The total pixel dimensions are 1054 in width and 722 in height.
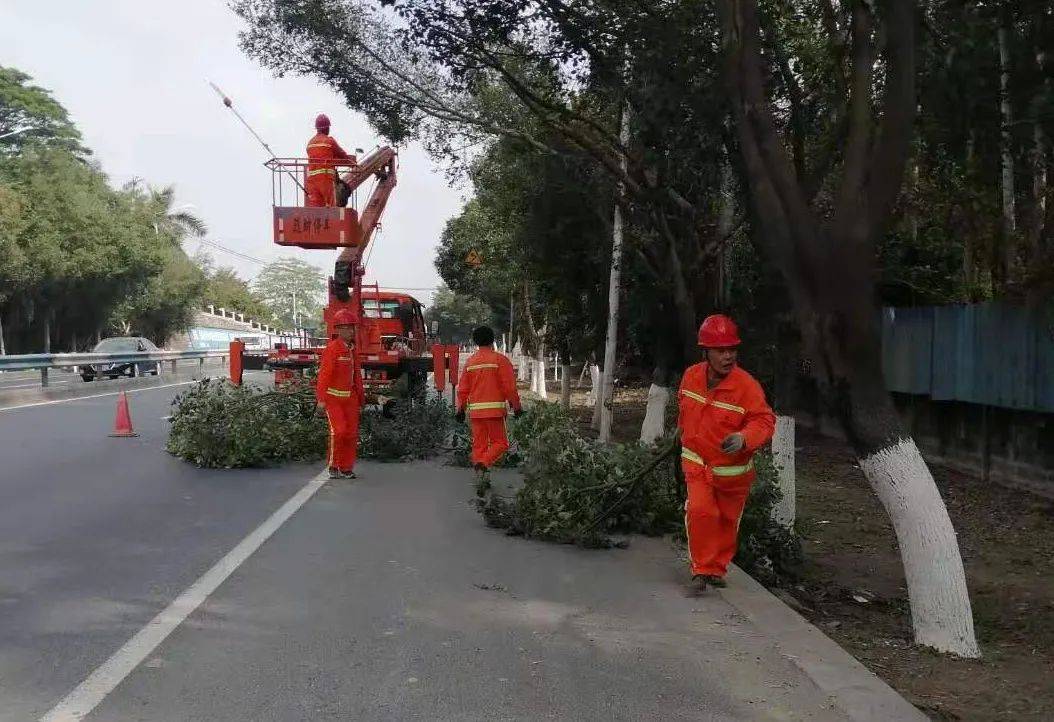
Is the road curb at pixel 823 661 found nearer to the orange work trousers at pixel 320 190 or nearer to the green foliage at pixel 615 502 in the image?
the green foliage at pixel 615 502

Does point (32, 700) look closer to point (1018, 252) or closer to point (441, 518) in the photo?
point (441, 518)

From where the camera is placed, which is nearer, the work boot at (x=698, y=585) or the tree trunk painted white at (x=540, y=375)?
the work boot at (x=698, y=585)

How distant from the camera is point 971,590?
27.7ft

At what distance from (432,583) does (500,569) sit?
2.36 ft

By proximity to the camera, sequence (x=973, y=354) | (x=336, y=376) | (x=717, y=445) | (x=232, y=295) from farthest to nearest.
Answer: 1. (x=232, y=295)
2. (x=973, y=354)
3. (x=336, y=376)
4. (x=717, y=445)

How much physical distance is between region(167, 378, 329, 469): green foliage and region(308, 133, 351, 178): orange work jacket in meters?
3.31

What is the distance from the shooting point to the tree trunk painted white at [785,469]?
8.82 m

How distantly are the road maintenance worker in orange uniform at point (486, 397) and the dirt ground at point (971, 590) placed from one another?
318 cm

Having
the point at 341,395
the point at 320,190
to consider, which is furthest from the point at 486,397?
the point at 320,190

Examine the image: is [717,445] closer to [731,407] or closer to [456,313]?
[731,407]

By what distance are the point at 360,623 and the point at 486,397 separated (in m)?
5.30

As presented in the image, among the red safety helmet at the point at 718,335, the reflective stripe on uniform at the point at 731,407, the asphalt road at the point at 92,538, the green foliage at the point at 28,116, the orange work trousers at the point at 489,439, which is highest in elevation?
the green foliage at the point at 28,116

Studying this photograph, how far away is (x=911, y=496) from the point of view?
6395 mm

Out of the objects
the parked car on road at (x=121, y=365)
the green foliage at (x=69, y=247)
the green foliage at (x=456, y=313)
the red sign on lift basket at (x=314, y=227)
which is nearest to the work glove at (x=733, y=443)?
the red sign on lift basket at (x=314, y=227)
